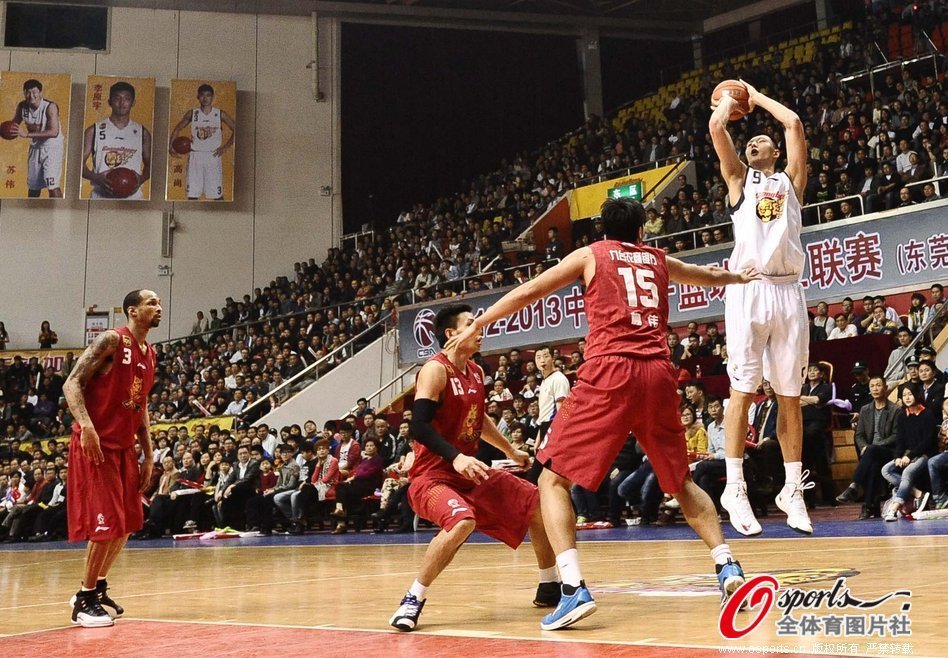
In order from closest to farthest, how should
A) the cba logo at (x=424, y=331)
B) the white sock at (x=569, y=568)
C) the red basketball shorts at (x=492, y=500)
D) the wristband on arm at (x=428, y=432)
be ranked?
the white sock at (x=569, y=568), the wristband on arm at (x=428, y=432), the red basketball shorts at (x=492, y=500), the cba logo at (x=424, y=331)

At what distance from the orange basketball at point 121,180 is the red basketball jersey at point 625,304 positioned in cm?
2460

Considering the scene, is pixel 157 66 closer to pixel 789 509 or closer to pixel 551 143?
pixel 551 143

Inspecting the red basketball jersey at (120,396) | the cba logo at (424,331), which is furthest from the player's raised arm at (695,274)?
the cba logo at (424,331)

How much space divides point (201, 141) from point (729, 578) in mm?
25080

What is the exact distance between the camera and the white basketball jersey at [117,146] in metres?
26.5

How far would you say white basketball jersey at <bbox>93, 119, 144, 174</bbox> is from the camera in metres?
26.5

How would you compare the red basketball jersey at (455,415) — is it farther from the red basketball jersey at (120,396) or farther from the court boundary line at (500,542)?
the court boundary line at (500,542)

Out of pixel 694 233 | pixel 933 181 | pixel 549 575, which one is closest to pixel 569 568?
pixel 549 575

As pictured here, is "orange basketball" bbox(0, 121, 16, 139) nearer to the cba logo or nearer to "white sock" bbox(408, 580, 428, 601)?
the cba logo

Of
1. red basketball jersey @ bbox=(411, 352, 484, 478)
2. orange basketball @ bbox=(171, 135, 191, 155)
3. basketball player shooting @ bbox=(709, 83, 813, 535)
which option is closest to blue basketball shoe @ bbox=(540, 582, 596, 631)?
red basketball jersey @ bbox=(411, 352, 484, 478)

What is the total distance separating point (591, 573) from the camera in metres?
6.15

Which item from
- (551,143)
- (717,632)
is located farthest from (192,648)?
(551,143)

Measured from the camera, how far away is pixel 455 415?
4.84 m

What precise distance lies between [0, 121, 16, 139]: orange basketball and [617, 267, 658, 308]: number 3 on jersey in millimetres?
25352
